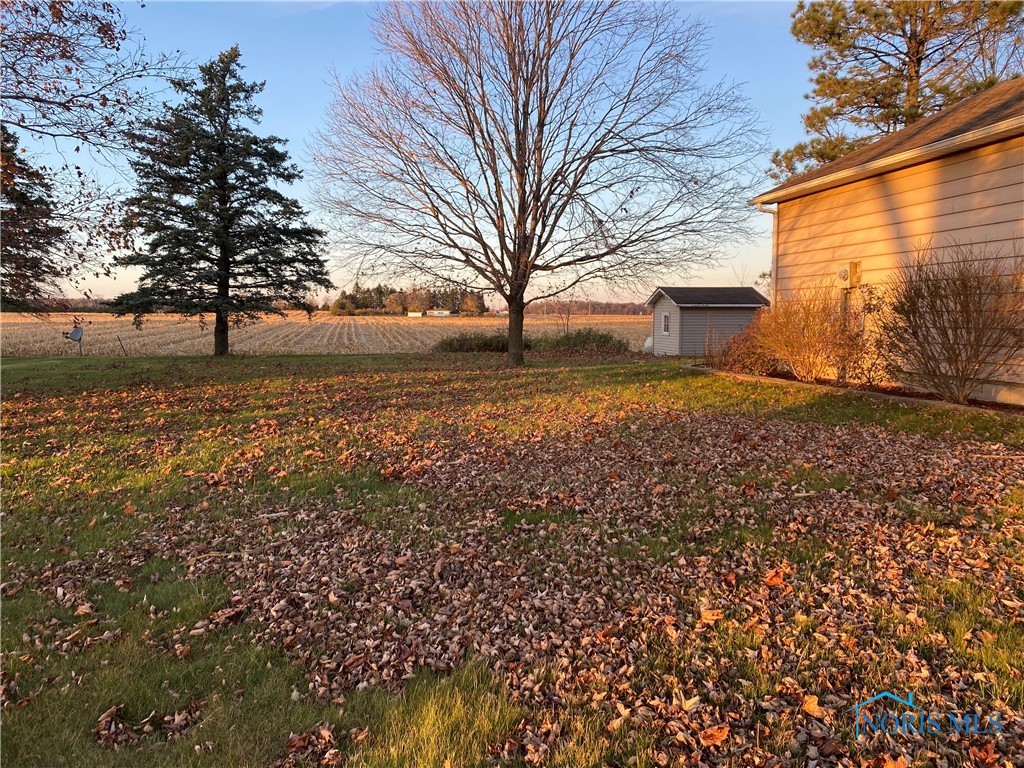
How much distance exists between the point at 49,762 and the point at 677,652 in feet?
9.20

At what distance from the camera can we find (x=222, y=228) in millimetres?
19125

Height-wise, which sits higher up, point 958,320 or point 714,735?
point 958,320

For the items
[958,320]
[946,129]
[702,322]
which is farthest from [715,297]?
[958,320]

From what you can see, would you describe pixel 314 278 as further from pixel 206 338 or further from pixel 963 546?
pixel 963 546

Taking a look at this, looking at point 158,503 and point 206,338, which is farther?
point 206,338

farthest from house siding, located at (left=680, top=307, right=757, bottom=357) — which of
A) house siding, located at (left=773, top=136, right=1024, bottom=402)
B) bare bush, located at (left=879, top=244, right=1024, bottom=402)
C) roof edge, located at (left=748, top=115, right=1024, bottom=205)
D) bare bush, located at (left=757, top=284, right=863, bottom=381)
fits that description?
bare bush, located at (left=879, top=244, right=1024, bottom=402)

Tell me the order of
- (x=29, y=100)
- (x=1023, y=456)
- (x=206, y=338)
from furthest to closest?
(x=206, y=338)
(x=29, y=100)
(x=1023, y=456)

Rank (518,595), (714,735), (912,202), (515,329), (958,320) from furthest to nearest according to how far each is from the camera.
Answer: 1. (515,329)
2. (912,202)
3. (958,320)
4. (518,595)
5. (714,735)

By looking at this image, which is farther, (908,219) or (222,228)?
(222,228)

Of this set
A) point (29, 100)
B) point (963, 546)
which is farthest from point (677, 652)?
point (29, 100)

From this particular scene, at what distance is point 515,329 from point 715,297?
14.4 meters

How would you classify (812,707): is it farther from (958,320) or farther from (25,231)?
(25,231)

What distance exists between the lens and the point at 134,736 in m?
2.38

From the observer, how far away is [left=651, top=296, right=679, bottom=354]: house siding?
2700cm
